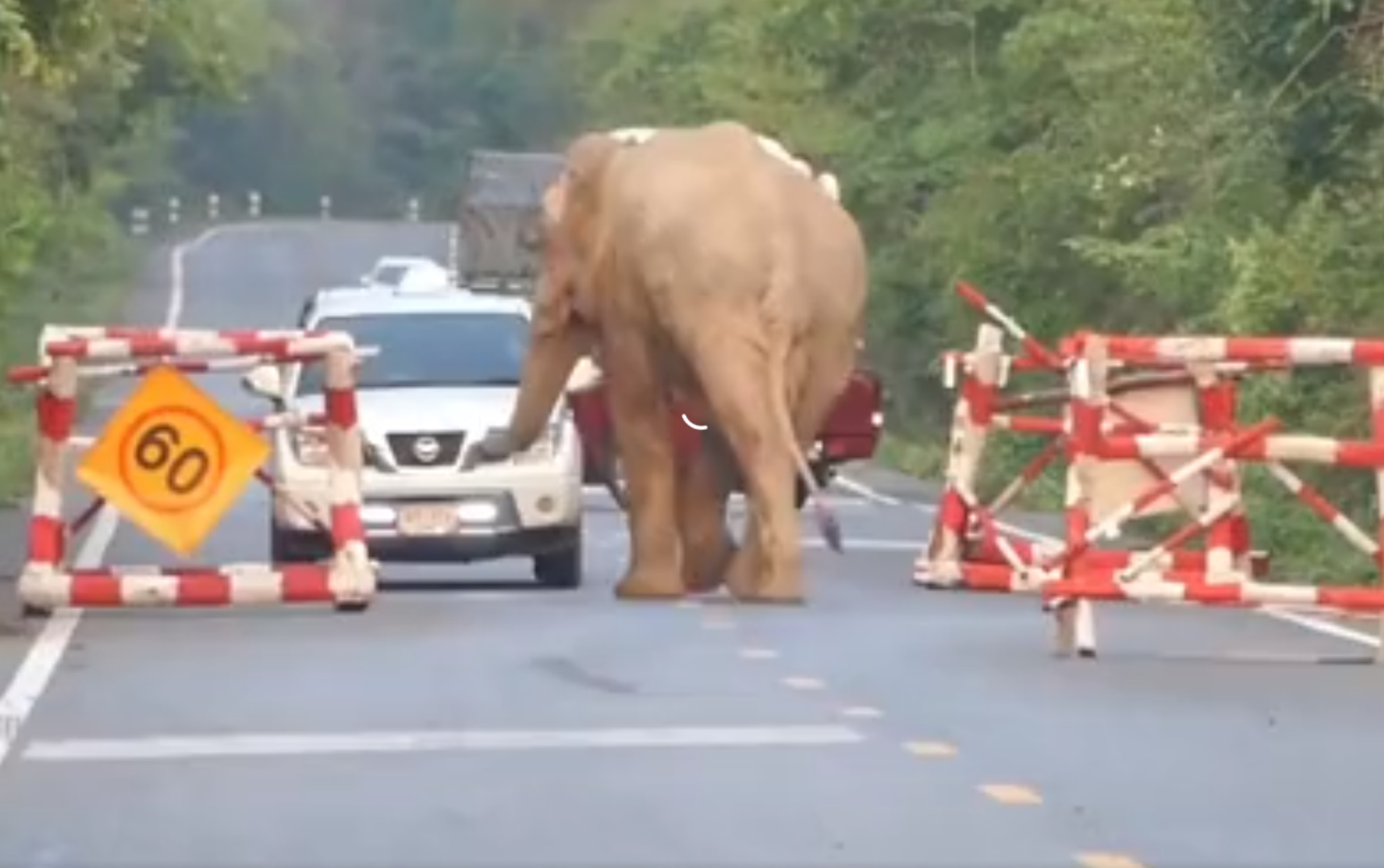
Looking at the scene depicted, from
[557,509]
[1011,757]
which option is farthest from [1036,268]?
[1011,757]

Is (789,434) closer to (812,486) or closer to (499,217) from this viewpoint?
(812,486)

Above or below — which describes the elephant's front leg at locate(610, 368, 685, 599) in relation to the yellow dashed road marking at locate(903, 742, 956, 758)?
above

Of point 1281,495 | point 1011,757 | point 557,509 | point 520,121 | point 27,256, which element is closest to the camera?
point 1011,757

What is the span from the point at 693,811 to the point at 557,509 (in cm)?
1148

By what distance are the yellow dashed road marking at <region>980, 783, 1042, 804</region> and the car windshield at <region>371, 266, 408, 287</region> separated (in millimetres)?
54877

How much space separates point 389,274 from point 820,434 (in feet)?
164

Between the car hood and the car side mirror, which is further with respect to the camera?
the car hood

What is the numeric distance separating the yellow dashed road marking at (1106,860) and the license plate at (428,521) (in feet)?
41.8

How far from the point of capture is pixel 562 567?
26.6m

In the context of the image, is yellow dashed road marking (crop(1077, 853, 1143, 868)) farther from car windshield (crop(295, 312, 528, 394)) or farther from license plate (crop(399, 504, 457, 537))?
car windshield (crop(295, 312, 528, 394))

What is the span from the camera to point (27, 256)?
36219mm

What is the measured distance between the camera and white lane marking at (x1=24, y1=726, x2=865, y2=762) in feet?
53.9

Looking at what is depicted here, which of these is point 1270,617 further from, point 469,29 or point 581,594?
point 469,29

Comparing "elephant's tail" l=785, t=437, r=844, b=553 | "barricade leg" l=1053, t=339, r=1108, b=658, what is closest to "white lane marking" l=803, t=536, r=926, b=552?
"elephant's tail" l=785, t=437, r=844, b=553
